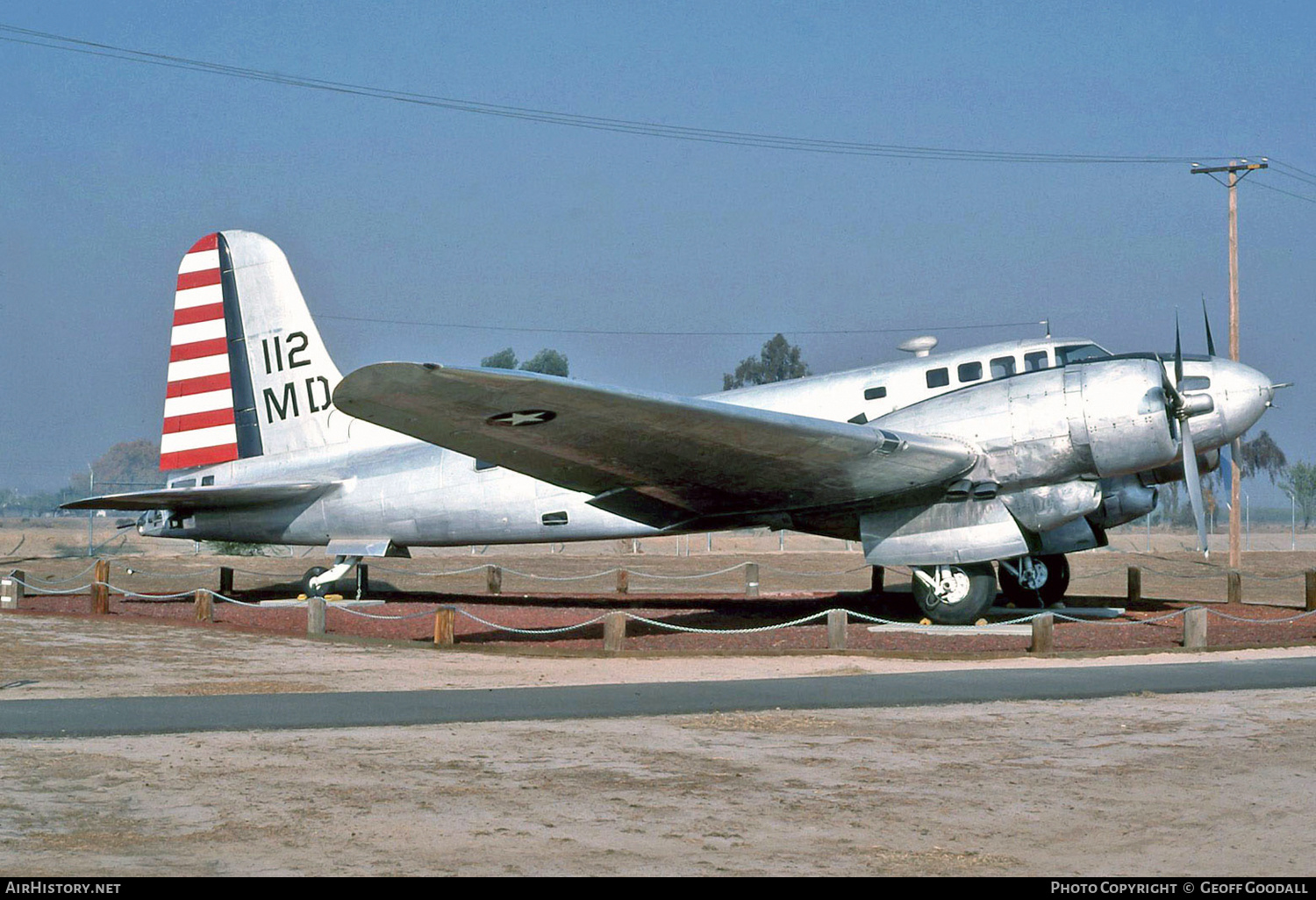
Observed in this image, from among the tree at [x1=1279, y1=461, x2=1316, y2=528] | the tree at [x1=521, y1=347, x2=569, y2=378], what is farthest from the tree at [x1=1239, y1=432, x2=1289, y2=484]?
the tree at [x1=521, y1=347, x2=569, y2=378]

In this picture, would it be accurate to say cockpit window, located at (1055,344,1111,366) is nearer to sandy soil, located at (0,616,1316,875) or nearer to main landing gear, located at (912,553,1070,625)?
main landing gear, located at (912,553,1070,625)

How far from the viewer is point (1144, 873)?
5938 millimetres

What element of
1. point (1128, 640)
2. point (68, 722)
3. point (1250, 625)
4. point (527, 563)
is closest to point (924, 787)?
point (68, 722)

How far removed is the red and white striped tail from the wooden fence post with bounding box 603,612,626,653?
10860mm

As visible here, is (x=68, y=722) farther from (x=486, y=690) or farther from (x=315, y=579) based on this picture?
(x=315, y=579)

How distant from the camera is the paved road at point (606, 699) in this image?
10.5m

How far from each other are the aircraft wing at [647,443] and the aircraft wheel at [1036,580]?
4740mm

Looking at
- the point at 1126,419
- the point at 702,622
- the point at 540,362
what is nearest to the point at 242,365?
the point at 702,622

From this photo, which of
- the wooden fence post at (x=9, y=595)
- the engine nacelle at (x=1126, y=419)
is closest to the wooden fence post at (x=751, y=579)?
the engine nacelle at (x=1126, y=419)

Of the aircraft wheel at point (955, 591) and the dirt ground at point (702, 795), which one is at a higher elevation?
the aircraft wheel at point (955, 591)

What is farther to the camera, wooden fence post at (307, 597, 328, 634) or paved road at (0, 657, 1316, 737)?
wooden fence post at (307, 597, 328, 634)

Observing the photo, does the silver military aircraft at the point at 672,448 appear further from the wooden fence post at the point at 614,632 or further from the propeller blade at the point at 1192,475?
the wooden fence post at the point at 614,632

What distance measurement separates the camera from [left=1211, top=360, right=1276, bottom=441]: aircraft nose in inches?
714

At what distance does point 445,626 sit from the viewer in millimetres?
17000
